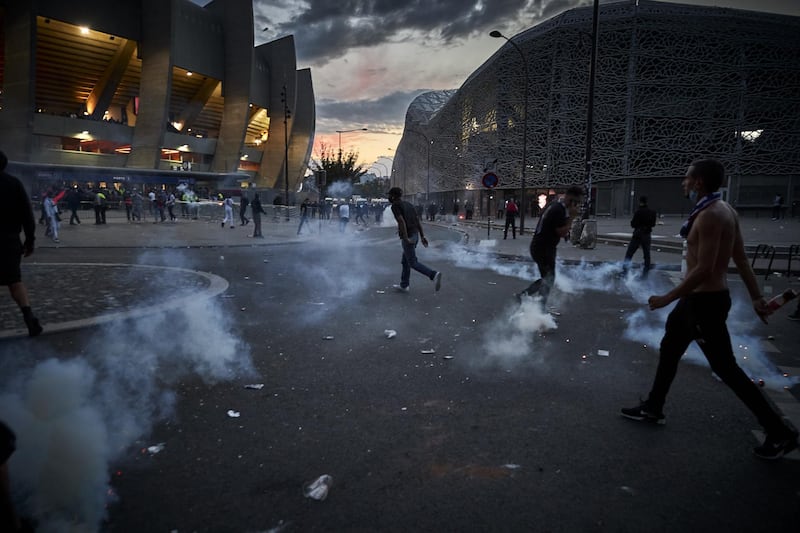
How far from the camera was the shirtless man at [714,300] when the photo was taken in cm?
269

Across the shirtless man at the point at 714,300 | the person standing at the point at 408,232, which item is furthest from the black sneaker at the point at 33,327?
the shirtless man at the point at 714,300

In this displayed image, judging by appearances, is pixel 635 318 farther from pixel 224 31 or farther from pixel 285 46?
pixel 285 46

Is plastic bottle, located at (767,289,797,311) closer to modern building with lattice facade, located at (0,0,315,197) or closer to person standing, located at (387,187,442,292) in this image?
person standing, located at (387,187,442,292)

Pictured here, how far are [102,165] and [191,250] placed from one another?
31.8 metres

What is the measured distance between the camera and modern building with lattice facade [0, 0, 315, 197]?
33438mm

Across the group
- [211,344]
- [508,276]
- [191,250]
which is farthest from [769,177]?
[211,344]

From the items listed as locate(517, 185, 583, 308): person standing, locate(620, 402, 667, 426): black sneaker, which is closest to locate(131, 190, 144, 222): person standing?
locate(517, 185, 583, 308): person standing

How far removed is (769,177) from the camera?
4138 centimetres

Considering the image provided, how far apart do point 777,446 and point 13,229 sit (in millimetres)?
6341

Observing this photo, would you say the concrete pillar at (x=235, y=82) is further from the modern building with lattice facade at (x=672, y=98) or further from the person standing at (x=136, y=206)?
the modern building with lattice facade at (x=672, y=98)

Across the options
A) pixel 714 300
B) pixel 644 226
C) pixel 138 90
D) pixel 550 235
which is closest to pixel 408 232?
pixel 550 235

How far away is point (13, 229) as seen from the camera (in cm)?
452

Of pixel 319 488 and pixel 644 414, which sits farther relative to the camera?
pixel 644 414

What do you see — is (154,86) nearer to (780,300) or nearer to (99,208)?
(99,208)
